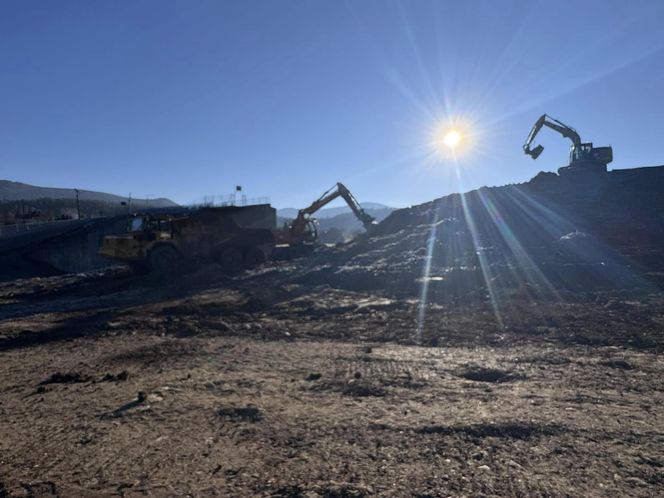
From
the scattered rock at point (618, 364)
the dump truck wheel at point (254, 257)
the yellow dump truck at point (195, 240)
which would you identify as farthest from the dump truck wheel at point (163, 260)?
the scattered rock at point (618, 364)

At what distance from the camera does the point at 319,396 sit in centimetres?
477

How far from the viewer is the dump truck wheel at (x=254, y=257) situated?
64.3 ft

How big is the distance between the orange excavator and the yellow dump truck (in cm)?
387

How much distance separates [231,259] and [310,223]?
7963 mm

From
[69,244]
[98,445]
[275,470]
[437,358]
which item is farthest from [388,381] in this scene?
[69,244]

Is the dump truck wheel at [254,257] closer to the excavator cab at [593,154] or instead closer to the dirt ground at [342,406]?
the dirt ground at [342,406]

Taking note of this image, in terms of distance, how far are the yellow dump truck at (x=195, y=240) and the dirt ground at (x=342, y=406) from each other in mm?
7613

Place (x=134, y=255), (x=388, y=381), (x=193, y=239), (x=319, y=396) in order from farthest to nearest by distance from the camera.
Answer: (x=193, y=239), (x=134, y=255), (x=388, y=381), (x=319, y=396)

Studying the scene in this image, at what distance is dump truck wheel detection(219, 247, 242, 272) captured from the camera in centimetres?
1850

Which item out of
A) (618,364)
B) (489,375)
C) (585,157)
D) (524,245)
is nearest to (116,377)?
(489,375)

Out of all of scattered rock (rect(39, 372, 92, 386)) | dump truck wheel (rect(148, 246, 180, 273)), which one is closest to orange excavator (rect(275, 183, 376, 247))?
dump truck wheel (rect(148, 246, 180, 273))

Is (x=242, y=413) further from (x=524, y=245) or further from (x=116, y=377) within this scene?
(x=524, y=245)

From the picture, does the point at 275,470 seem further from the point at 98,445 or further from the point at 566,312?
the point at 566,312

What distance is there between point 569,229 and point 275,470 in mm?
18597
